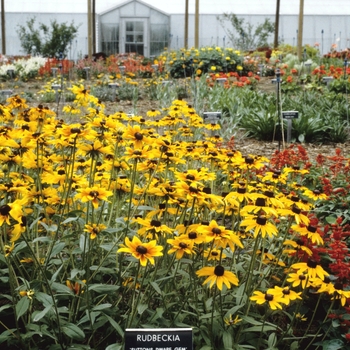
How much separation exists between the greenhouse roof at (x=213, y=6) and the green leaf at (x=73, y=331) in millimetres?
21478

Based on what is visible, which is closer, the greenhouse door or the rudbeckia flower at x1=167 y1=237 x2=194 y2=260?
the rudbeckia flower at x1=167 y1=237 x2=194 y2=260

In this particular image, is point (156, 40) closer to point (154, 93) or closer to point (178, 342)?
point (154, 93)

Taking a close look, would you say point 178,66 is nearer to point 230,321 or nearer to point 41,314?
point 230,321

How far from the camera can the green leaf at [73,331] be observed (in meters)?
1.98

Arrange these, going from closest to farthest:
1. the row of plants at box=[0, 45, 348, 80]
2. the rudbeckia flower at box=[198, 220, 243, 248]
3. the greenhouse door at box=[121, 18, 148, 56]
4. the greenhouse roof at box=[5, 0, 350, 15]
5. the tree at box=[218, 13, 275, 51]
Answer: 1. the rudbeckia flower at box=[198, 220, 243, 248]
2. the row of plants at box=[0, 45, 348, 80]
3. the tree at box=[218, 13, 275, 51]
4. the greenhouse door at box=[121, 18, 148, 56]
5. the greenhouse roof at box=[5, 0, 350, 15]

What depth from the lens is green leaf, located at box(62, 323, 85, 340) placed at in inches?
78.0

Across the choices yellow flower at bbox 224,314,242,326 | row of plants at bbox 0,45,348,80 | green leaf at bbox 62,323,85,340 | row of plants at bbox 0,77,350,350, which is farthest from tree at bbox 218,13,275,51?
green leaf at bbox 62,323,85,340

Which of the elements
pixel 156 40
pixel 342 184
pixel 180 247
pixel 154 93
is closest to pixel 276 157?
pixel 342 184

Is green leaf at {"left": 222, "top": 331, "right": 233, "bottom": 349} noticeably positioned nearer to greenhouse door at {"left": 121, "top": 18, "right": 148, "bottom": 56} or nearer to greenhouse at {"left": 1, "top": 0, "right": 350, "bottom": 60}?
greenhouse at {"left": 1, "top": 0, "right": 350, "bottom": 60}

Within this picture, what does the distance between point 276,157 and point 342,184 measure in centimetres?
50

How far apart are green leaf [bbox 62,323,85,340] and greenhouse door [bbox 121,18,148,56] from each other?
68.4ft

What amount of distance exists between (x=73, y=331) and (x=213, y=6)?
23205mm

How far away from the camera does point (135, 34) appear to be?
72.8 ft

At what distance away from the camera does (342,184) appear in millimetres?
4039
